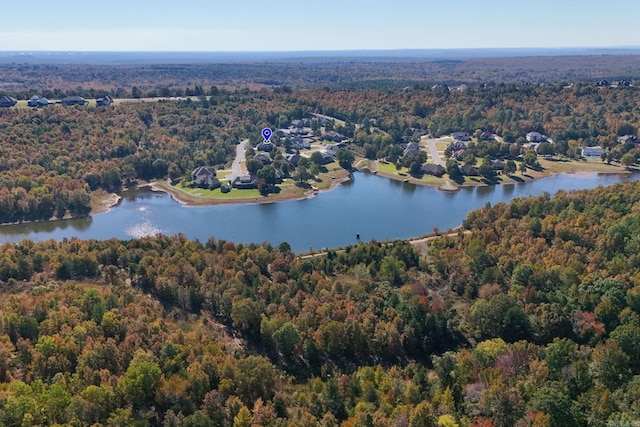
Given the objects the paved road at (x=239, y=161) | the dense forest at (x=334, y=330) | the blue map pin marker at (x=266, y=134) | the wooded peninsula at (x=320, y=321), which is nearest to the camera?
the dense forest at (x=334, y=330)

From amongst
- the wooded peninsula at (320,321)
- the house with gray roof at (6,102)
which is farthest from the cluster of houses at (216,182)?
the house with gray roof at (6,102)

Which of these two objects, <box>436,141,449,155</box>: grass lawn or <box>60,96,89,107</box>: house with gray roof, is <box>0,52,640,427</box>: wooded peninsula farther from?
<box>60,96,89,107</box>: house with gray roof

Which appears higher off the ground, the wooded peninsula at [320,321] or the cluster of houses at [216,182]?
the cluster of houses at [216,182]

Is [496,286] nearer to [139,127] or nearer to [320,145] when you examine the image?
[320,145]

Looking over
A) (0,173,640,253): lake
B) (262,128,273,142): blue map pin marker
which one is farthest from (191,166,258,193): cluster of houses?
(262,128,273,142): blue map pin marker

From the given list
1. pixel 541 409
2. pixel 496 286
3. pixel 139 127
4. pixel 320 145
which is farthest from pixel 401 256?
pixel 139 127

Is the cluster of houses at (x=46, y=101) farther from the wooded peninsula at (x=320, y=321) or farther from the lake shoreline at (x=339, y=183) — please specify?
the lake shoreline at (x=339, y=183)

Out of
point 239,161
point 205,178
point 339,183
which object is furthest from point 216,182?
point 339,183
